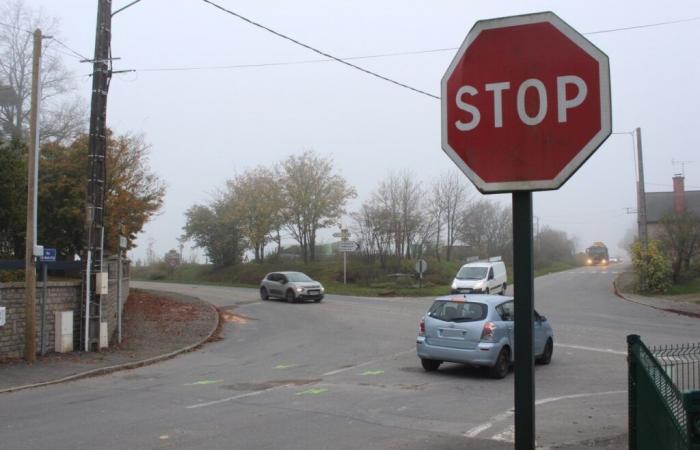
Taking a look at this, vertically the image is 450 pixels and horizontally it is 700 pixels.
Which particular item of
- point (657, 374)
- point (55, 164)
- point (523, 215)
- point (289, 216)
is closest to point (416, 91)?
point (657, 374)

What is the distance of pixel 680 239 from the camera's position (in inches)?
1442

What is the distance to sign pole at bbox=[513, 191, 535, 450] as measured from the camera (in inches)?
100

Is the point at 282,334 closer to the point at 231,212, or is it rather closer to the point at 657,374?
the point at 657,374

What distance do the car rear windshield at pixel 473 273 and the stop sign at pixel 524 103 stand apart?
29148 millimetres

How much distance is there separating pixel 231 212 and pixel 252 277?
596cm

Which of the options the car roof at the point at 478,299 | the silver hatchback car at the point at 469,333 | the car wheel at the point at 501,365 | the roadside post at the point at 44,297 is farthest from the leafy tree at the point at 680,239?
the roadside post at the point at 44,297

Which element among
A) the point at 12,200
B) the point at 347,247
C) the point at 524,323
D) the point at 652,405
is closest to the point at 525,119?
the point at 524,323

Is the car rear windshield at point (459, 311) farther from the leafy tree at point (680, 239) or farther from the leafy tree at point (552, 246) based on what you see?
the leafy tree at point (552, 246)

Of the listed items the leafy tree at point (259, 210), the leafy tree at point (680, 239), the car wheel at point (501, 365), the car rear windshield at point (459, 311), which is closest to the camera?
the car wheel at point (501, 365)

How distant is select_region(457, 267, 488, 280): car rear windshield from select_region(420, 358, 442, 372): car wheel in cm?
1858

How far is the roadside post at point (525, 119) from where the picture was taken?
8.36ft

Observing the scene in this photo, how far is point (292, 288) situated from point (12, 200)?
14.3m

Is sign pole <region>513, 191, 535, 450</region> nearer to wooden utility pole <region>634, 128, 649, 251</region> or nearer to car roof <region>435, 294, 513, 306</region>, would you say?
car roof <region>435, 294, 513, 306</region>

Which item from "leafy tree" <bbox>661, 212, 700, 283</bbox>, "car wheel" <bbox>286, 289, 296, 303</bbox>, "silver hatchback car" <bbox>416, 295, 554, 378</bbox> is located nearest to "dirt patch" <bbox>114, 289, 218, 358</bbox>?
"car wheel" <bbox>286, 289, 296, 303</bbox>
